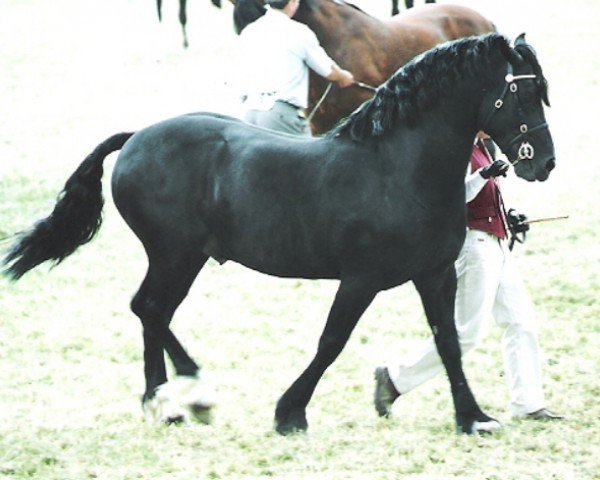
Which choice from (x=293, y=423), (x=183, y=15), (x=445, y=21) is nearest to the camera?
(x=293, y=423)

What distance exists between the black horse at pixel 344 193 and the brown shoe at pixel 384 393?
0.47 metres

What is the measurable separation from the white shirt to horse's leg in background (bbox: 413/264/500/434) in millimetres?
2641

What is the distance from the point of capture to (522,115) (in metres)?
5.73

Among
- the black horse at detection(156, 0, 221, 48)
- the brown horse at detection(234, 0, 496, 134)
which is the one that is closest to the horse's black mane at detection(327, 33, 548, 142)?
the brown horse at detection(234, 0, 496, 134)

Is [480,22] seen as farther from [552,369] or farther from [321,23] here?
[552,369]

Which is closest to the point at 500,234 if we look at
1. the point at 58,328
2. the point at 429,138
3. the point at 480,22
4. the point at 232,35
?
the point at 429,138

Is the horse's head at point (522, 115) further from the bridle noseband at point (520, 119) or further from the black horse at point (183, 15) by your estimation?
the black horse at point (183, 15)

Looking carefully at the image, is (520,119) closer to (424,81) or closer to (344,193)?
(424,81)

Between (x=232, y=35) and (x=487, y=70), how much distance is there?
16.6 meters

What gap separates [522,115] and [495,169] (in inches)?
10.7

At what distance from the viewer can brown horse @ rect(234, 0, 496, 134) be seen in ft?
34.4

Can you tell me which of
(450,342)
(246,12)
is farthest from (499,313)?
(246,12)

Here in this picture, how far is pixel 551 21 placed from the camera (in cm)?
2314

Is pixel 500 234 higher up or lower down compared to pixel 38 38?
higher up
